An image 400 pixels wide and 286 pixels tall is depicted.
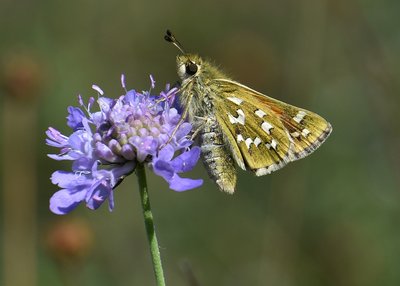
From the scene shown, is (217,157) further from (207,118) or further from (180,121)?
(180,121)

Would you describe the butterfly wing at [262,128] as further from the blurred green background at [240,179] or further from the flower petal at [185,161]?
the blurred green background at [240,179]

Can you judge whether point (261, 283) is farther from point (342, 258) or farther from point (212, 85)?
point (212, 85)

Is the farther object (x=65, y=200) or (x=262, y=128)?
(x=262, y=128)

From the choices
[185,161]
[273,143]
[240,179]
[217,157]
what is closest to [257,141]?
[273,143]

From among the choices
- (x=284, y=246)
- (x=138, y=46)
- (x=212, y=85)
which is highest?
(x=138, y=46)

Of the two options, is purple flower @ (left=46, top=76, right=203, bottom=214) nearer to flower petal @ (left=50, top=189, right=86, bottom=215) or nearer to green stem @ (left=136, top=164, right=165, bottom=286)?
flower petal @ (left=50, top=189, right=86, bottom=215)

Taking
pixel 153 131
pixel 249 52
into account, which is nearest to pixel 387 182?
pixel 249 52
